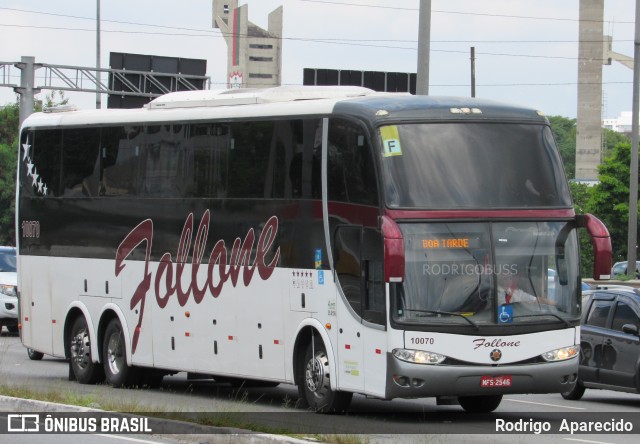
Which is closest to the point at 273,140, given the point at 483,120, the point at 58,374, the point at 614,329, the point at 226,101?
the point at 226,101

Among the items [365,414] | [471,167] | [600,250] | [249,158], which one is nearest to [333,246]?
[471,167]

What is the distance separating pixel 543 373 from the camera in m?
15.5

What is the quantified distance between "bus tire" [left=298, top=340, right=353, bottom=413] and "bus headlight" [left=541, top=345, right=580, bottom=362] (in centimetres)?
231

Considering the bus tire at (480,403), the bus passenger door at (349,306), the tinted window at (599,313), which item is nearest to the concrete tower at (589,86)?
the tinted window at (599,313)

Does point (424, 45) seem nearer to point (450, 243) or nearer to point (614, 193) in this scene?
point (450, 243)

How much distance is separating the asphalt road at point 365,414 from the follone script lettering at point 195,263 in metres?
1.41

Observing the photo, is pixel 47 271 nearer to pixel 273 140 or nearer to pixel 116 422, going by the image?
pixel 273 140

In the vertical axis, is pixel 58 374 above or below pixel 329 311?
below

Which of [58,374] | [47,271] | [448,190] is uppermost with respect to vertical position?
[448,190]

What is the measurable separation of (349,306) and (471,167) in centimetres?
208

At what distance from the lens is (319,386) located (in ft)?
53.9

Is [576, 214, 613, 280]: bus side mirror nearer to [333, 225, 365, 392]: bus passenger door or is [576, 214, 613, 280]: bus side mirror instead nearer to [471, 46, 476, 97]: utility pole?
[333, 225, 365, 392]: bus passenger door

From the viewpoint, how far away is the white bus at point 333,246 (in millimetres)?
15227

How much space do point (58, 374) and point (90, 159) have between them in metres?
4.23
